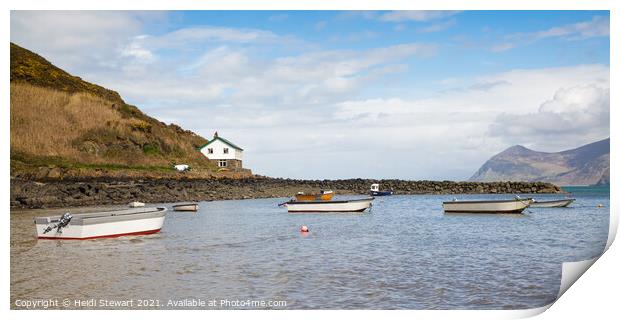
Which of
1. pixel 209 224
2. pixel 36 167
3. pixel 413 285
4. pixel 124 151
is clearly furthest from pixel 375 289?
pixel 124 151

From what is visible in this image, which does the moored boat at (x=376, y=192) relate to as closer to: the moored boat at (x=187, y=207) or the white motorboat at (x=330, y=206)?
the white motorboat at (x=330, y=206)

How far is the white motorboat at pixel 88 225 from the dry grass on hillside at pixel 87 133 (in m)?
11.4

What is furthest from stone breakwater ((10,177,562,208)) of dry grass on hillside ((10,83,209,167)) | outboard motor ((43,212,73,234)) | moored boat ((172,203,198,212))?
outboard motor ((43,212,73,234))

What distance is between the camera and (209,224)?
25328 mm

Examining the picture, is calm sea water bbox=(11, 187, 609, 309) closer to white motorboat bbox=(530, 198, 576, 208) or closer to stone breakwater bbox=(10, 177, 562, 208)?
stone breakwater bbox=(10, 177, 562, 208)

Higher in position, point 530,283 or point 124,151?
point 124,151

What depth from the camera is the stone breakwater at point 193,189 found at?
98.7ft

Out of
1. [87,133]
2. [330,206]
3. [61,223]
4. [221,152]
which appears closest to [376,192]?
[221,152]

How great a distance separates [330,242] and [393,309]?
9.29 metres

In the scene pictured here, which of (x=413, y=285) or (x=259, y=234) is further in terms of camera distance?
(x=259, y=234)

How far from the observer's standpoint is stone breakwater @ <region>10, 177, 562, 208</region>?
98.7 feet

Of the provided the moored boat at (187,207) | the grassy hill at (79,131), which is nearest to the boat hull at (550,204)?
the moored boat at (187,207)

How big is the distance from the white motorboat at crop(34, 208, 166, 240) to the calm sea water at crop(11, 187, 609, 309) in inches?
9.9
